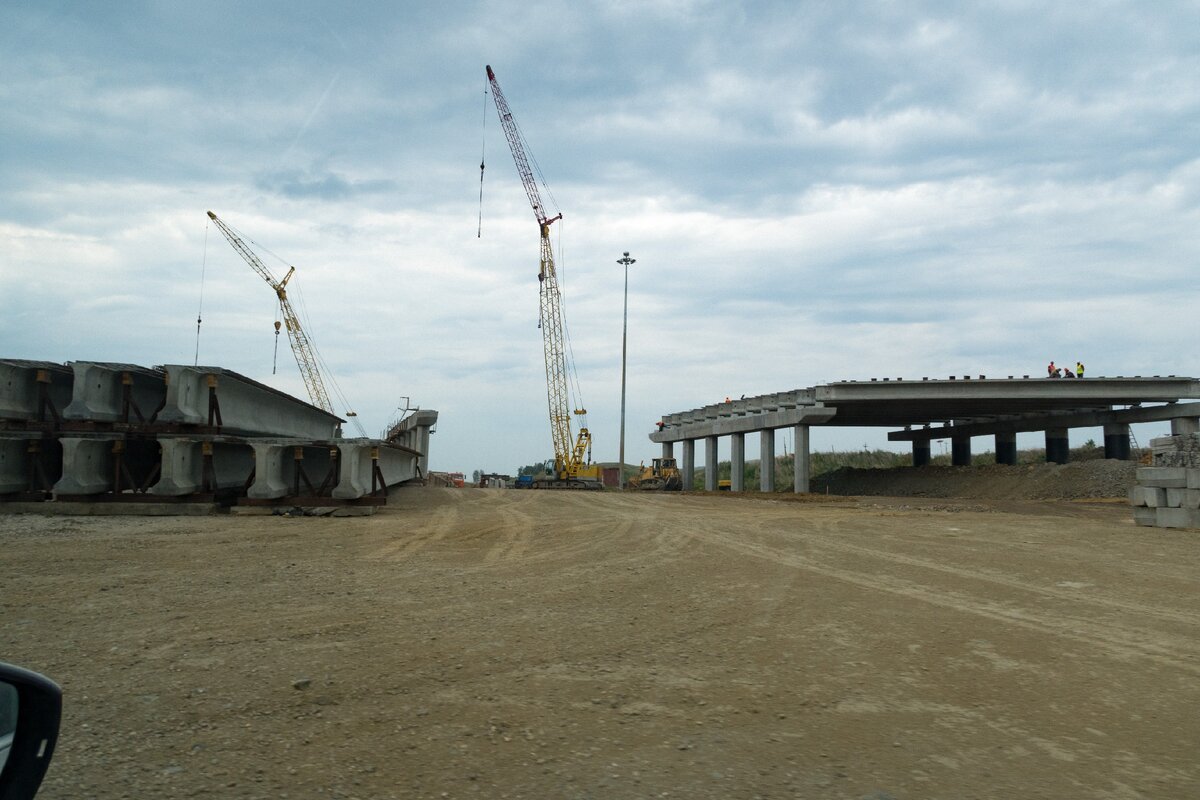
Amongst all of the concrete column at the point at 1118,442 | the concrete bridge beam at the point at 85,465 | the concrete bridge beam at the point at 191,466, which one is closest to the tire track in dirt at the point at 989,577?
the concrete bridge beam at the point at 191,466

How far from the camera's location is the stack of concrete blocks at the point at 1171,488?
58.3 feet

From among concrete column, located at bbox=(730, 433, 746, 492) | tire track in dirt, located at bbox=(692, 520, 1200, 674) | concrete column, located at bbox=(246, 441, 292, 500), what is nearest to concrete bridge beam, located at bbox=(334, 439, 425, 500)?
concrete column, located at bbox=(246, 441, 292, 500)

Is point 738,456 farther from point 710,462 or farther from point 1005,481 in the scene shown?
point 1005,481

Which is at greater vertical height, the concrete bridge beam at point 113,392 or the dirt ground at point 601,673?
the concrete bridge beam at point 113,392

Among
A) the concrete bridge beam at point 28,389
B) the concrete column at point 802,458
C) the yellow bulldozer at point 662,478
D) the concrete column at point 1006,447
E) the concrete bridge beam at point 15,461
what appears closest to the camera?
the concrete bridge beam at point 15,461

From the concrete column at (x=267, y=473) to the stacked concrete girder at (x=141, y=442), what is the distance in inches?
0.9

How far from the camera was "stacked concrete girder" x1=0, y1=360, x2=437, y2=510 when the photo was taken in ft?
56.1

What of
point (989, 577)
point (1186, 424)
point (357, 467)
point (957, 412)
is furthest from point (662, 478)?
point (989, 577)

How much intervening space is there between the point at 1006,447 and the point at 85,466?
46111 millimetres

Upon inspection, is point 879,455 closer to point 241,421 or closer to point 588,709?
point 241,421

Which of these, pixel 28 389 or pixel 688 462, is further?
pixel 688 462

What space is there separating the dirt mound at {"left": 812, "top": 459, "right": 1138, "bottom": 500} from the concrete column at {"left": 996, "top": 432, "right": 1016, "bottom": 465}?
6398mm

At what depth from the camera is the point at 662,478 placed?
49.7 metres

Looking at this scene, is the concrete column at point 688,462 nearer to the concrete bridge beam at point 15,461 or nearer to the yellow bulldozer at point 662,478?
the yellow bulldozer at point 662,478
